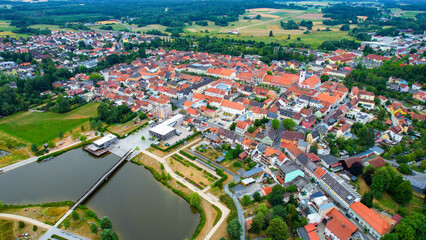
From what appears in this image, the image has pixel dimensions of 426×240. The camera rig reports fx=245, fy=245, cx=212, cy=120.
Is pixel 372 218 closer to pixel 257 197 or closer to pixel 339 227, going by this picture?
pixel 339 227

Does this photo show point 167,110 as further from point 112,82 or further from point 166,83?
point 112,82

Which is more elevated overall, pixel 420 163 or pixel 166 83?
pixel 166 83

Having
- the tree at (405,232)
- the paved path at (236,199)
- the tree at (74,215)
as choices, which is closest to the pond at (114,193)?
the tree at (74,215)

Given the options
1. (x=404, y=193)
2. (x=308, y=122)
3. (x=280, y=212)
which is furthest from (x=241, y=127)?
(x=404, y=193)

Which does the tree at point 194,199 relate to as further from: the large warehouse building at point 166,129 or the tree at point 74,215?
the large warehouse building at point 166,129

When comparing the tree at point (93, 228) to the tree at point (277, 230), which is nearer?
the tree at point (277, 230)

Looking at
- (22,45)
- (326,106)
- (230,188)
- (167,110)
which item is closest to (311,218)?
(230,188)
